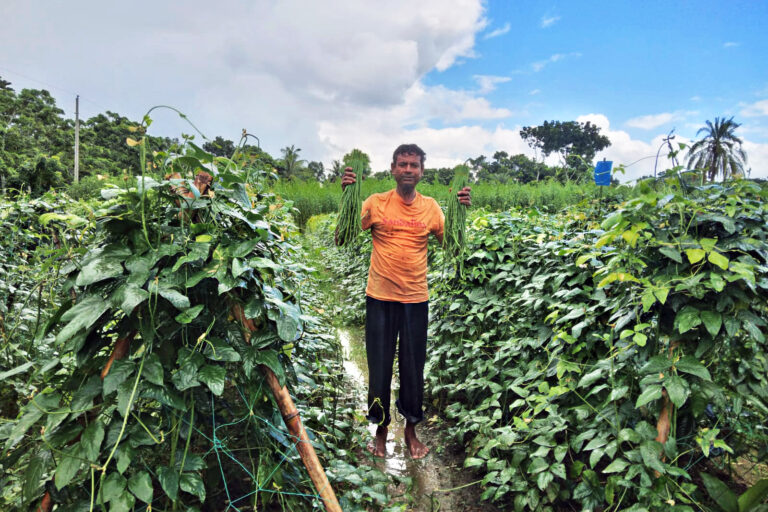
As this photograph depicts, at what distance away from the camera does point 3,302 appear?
2.86 metres

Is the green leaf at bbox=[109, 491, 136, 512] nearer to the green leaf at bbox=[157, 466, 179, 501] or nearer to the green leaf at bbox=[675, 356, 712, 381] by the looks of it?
the green leaf at bbox=[157, 466, 179, 501]

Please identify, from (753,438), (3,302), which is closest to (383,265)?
(753,438)

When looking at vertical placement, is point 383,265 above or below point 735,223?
below

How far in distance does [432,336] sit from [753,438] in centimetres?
240

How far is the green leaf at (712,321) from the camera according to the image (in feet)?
5.12

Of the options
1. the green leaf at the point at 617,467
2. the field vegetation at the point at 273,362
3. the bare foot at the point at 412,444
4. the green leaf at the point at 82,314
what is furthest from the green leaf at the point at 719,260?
the green leaf at the point at 82,314

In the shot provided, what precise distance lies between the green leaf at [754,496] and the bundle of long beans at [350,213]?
2.11 m

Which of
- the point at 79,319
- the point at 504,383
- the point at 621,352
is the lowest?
the point at 504,383

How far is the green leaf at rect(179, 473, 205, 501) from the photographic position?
4.25ft

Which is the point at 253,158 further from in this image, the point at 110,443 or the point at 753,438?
the point at 753,438

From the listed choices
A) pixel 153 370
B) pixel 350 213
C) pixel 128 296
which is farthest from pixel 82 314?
pixel 350 213

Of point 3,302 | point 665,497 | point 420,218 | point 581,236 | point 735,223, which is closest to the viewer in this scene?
point 665,497

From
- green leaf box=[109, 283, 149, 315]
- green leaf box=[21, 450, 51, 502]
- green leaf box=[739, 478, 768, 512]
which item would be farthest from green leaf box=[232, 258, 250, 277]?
green leaf box=[739, 478, 768, 512]

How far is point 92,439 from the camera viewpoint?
1.21 m
